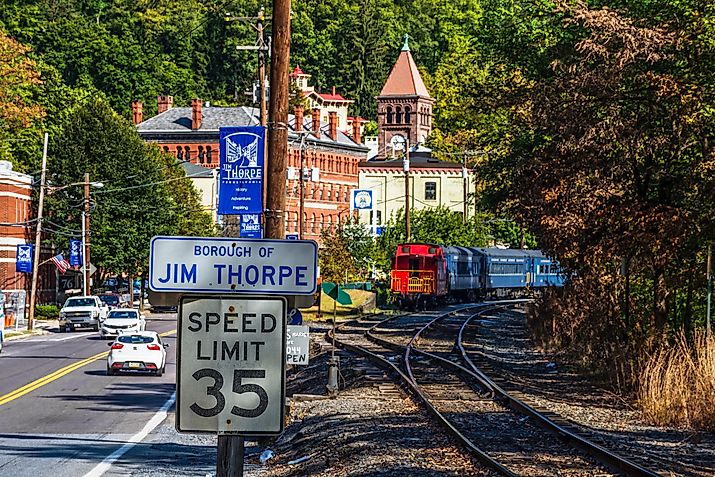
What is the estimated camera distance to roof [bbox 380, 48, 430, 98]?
14875 centimetres

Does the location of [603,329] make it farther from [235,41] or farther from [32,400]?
[235,41]

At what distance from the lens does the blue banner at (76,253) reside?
75.2 meters

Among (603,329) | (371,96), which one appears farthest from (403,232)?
(371,96)

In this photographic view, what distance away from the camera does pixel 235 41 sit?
16550 cm

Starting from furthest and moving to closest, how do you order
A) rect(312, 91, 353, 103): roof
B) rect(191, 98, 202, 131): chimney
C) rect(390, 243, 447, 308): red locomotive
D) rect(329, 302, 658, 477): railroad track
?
1. rect(312, 91, 353, 103): roof
2. rect(191, 98, 202, 131): chimney
3. rect(390, 243, 447, 308): red locomotive
4. rect(329, 302, 658, 477): railroad track

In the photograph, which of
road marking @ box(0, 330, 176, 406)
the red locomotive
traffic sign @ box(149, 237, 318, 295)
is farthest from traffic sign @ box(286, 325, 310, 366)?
the red locomotive

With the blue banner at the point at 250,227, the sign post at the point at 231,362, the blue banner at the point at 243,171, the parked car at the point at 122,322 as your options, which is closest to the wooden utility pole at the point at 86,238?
the parked car at the point at 122,322

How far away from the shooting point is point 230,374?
768cm

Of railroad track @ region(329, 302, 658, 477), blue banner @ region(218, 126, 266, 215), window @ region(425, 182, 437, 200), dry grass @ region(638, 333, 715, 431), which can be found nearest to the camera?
railroad track @ region(329, 302, 658, 477)

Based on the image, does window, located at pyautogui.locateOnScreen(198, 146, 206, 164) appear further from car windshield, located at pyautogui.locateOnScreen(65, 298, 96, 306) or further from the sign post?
the sign post

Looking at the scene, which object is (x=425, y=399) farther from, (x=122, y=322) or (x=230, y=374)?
(x=122, y=322)

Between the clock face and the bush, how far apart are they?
230ft

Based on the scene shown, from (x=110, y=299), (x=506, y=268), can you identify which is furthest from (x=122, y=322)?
(x=506, y=268)

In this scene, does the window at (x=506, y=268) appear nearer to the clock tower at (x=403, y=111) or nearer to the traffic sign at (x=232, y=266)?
the clock tower at (x=403, y=111)
